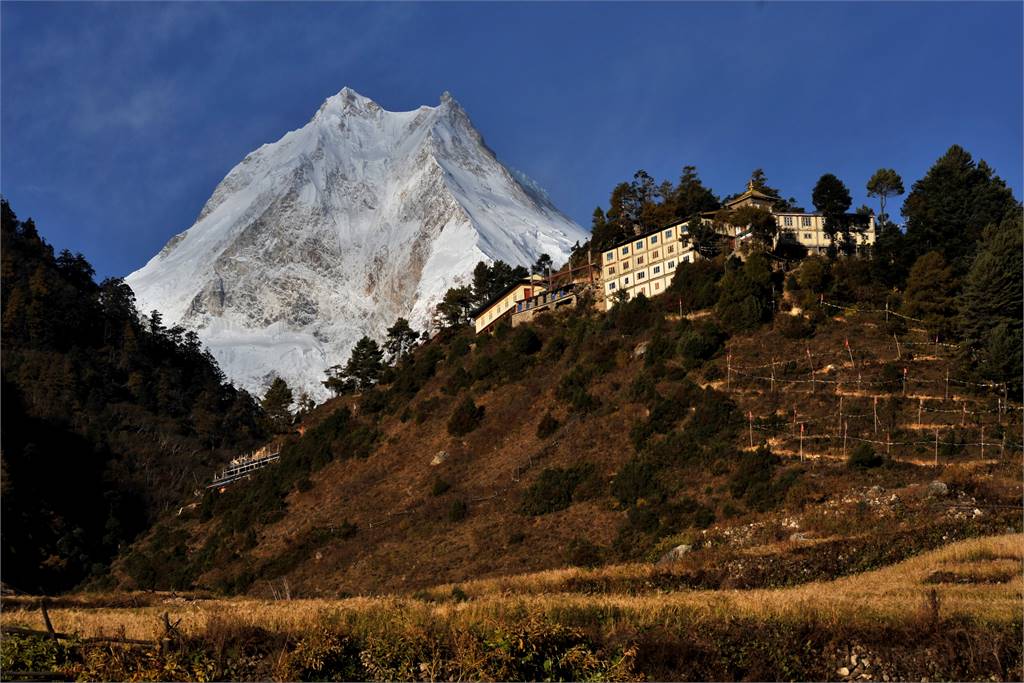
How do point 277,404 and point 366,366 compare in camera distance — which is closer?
point 366,366

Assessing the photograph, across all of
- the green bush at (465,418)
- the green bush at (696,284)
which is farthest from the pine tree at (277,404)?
the green bush at (696,284)

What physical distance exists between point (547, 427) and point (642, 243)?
2270 centimetres

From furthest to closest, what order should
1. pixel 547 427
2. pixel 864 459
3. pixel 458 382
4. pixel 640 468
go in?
1. pixel 458 382
2. pixel 547 427
3. pixel 640 468
4. pixel 864 459

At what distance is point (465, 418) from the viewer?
64000 mm

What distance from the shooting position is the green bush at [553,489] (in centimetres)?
4878

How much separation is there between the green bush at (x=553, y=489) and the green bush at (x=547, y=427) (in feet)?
19.0

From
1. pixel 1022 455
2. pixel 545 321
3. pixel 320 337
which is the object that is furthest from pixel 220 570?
pixel 320 337

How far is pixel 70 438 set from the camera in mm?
85438

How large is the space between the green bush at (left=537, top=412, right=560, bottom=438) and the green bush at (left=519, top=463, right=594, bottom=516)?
228 inches

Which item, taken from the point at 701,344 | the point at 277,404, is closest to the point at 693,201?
the point at 701,344

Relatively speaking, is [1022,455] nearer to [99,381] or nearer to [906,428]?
[906,428]

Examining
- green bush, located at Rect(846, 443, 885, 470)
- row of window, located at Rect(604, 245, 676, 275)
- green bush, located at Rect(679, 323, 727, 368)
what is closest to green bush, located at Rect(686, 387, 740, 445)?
green bush, located at Rect(679, 323, 727, 368)

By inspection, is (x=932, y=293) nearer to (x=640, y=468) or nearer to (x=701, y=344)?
(x=701, y=344)

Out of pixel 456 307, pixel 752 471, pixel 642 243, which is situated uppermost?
pixel 642 243
